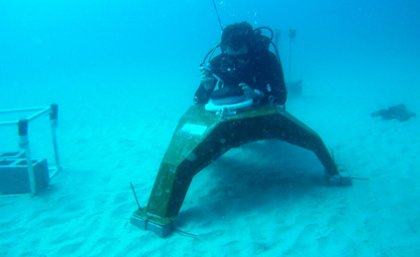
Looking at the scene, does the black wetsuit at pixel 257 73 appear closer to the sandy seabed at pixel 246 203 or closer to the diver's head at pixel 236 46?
the diver's head at pixel 236 46

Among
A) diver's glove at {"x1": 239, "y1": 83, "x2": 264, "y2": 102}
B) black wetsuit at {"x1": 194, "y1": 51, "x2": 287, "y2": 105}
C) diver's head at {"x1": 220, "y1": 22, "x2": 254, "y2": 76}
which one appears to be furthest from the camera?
black wetsuit at {"x1": 194, "y1": 51, "x2": 287, "y2": 105}

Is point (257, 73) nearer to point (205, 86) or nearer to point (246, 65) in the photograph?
point (246, 65)

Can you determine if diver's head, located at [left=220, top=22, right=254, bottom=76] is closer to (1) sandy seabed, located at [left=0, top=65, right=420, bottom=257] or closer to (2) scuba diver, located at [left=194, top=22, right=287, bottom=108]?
(2) scuba diver, located at [left=194, top=22, right=287, bottom=108]

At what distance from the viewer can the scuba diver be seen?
206 inches

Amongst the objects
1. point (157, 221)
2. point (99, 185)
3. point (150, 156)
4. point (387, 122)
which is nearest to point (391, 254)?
point (157, 221)

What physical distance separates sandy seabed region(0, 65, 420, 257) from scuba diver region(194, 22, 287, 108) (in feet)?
4.70

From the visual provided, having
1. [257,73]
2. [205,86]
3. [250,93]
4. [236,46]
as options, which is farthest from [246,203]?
[236,46]

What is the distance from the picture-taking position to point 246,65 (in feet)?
17.9

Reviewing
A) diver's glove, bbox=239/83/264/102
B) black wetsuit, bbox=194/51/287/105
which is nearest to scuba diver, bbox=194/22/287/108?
black wetsuit, bbox=194/51/287/105

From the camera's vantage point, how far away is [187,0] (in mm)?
140750

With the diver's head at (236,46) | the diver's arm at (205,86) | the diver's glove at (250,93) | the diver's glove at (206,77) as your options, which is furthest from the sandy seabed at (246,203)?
the diver's head at (236,46)

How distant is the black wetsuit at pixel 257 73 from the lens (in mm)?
5449

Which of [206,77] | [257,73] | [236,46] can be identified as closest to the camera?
[236,46]

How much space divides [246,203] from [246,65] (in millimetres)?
2148
